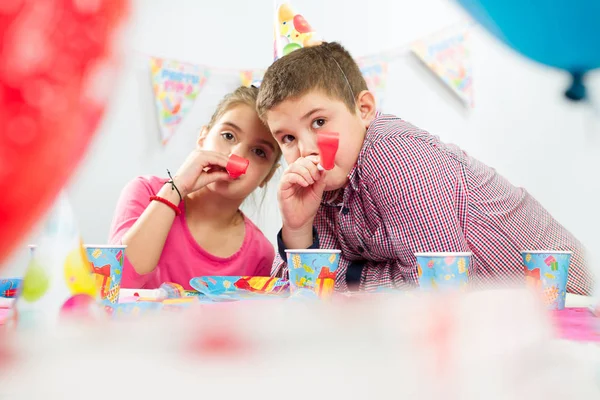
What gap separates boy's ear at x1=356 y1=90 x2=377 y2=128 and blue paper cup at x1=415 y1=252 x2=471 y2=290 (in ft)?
2.09

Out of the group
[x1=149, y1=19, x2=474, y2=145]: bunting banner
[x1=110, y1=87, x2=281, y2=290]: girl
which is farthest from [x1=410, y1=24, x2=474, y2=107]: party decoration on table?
[x1=110, y1=87, x2=281, y2=290]: girl

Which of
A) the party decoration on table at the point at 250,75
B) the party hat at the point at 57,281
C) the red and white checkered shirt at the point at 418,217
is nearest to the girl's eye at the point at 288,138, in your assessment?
the red and white checkered shirt at the point at 418,217

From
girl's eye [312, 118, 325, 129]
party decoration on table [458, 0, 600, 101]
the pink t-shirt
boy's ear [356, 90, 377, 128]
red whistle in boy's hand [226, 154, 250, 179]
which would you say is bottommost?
the pink t-shirt

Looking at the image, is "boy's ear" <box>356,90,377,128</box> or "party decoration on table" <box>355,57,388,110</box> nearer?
"boy's ear" <box>356,90,377,128</box>

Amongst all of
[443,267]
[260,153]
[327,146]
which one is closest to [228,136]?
[260,153]

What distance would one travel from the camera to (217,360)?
0.20m

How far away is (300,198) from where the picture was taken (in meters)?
1.08

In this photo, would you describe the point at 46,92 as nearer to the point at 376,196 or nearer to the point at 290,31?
the point at 376,196

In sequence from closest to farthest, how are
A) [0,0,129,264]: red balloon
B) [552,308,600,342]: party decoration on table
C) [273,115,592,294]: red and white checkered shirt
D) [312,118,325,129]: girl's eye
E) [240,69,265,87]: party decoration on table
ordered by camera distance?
[0,0,129,264]: red balloon
[552,308,600,342]: party decoration on table
[273,115,592,294]: red and white checkered shirt
[312,118,325,129]: girl's eye
[240,69,265,87]: party decoration on table

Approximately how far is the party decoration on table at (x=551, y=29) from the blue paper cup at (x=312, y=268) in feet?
1.22

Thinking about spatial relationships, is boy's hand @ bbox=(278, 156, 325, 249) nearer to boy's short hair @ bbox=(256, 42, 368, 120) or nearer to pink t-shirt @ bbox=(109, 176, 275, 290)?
boy's short hair @ bbox=(256, 42, 368, 120)

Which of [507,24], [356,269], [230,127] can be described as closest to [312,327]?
[507,24]

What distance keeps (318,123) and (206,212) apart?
534mm

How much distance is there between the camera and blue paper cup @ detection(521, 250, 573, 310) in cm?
64
